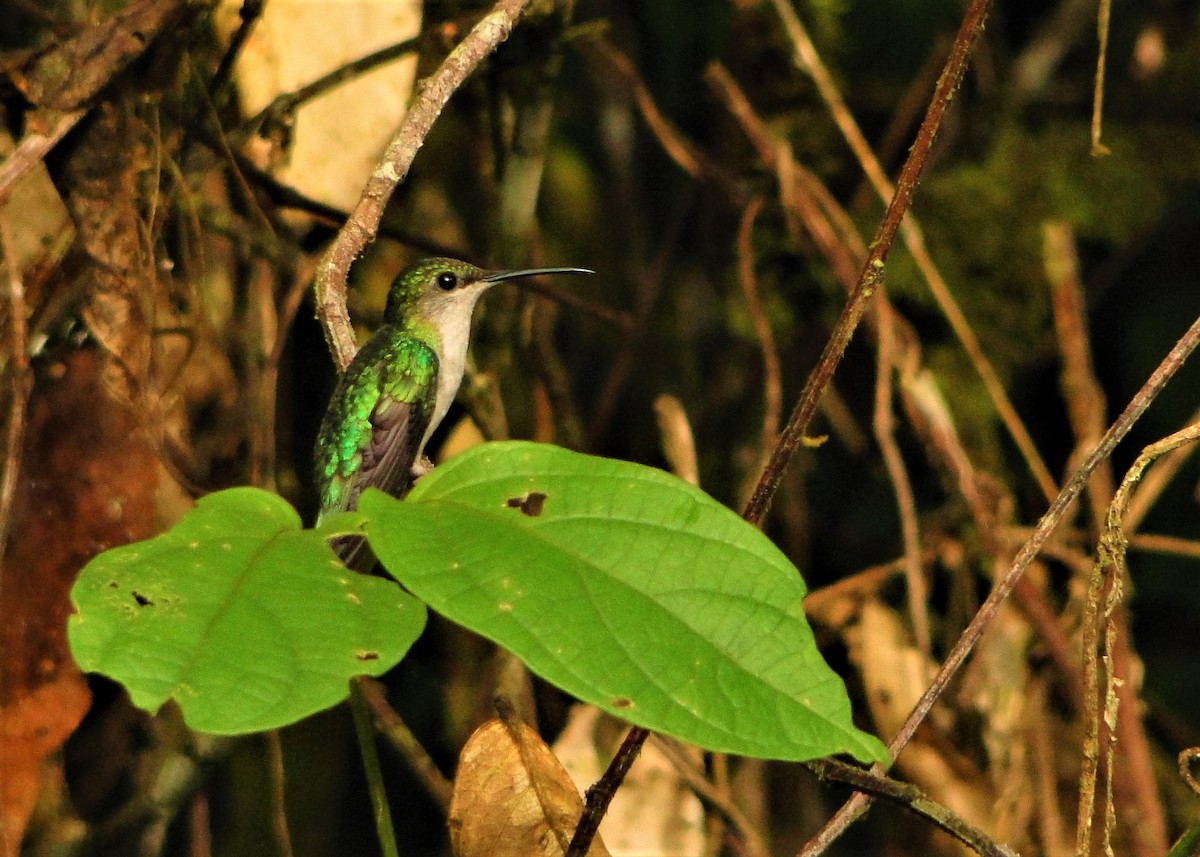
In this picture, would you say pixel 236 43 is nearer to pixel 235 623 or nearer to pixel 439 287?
pixel 439 287

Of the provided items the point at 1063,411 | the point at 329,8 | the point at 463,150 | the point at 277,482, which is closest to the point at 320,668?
the point at 277,482

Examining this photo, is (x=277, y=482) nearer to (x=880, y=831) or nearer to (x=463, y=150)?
(x=463, y=150)

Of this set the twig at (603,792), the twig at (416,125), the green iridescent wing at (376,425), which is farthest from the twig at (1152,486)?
the twig at (603,792)

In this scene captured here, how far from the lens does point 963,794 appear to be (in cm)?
265

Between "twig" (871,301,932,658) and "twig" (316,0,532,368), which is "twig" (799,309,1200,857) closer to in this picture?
"twig" (316,0,532,368)

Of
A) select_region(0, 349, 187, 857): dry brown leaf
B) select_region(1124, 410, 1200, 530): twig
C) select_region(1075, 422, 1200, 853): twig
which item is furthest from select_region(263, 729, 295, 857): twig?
select_region(1124, 410, 1200, 530): twig

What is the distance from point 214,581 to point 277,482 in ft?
5.65

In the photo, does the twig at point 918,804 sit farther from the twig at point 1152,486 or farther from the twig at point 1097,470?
the twig at point 1152,486

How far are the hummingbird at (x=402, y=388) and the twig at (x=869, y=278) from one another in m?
0.97

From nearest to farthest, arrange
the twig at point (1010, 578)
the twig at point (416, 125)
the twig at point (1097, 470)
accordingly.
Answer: the twig at point (1010, 578) → the twig at point (416, 125) → the twig at point (1097, 470)

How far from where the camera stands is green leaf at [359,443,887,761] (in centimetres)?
102

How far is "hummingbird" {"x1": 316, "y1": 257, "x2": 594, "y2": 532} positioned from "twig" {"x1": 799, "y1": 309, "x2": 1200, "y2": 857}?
3.72ft

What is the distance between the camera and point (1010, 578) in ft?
4.52

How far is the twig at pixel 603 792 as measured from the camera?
1276 mm
